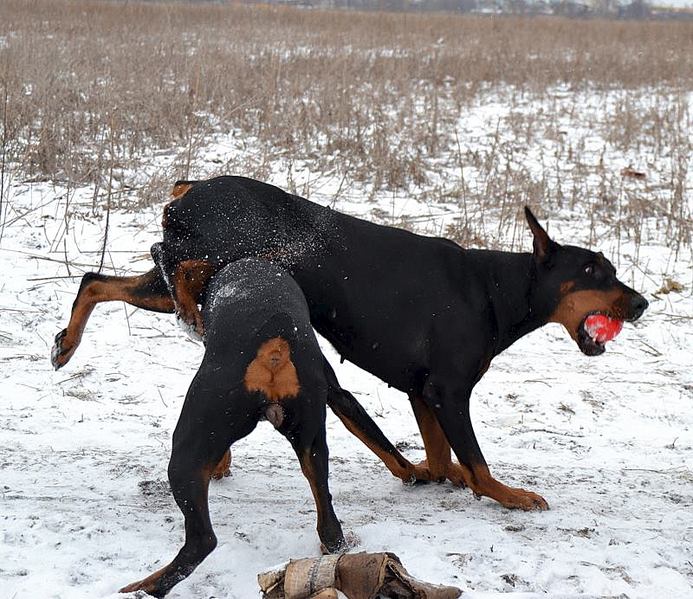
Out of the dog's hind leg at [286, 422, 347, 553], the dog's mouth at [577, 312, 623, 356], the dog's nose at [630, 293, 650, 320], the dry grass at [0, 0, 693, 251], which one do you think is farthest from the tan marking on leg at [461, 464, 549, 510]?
the dry grass at [0, 0, 693, 251]

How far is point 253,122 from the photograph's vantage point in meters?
11.1

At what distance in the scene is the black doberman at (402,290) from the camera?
417 centimetres

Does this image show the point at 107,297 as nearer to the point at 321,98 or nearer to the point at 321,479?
the point at 321,479

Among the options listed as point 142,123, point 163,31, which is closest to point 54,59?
point 142,123

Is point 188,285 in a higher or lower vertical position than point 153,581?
higher

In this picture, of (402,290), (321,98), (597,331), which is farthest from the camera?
(321,98)

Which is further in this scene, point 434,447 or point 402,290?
point 434,447

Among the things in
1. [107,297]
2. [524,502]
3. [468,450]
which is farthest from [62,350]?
[524,502]

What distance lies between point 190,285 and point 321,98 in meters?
7.78

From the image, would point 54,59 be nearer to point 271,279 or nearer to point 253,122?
point 253,122

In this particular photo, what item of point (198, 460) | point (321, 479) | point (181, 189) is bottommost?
point (321, 479)

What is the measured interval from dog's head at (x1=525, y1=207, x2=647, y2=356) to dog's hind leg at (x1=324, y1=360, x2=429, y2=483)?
987 millimetres

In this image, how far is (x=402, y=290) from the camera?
4.31 meters

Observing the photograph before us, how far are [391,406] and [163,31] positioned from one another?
1183 centimetres
